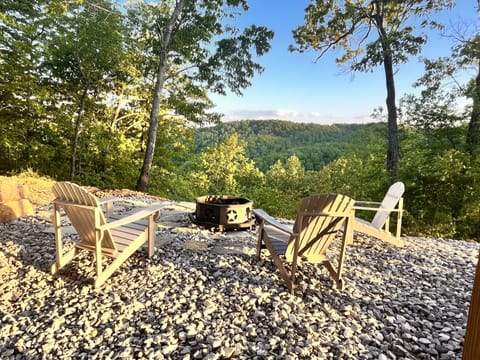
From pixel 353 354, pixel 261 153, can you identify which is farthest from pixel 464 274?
pixel 261 153

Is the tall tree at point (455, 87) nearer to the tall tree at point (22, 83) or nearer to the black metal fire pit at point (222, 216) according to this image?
the black metal fire pit at point (222, 216)

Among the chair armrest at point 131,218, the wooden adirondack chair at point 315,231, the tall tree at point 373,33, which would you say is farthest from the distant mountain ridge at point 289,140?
the wooden adirondack chair at point 315,231

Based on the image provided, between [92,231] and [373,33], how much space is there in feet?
29.4

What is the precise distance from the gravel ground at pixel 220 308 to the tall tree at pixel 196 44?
515cm

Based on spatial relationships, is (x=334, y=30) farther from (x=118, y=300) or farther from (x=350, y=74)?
(x=118, y=300)

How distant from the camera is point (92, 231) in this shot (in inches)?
89.3

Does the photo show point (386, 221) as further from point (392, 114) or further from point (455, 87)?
point (455, 87)

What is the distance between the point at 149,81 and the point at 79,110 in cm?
260

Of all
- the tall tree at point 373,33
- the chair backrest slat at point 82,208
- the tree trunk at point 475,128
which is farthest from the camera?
the tall tree at point 373,33

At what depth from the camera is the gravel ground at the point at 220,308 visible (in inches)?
65.2

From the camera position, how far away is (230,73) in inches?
327

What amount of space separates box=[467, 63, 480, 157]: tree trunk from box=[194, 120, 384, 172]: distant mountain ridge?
1234 centimetres

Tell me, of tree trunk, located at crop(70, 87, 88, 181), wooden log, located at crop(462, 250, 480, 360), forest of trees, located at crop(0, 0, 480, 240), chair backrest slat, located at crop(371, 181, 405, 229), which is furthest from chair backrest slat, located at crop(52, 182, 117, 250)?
tree trunk, located at crop(70, 87, 88, 181)

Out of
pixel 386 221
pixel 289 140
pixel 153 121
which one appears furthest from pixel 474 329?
pixel 289 140
